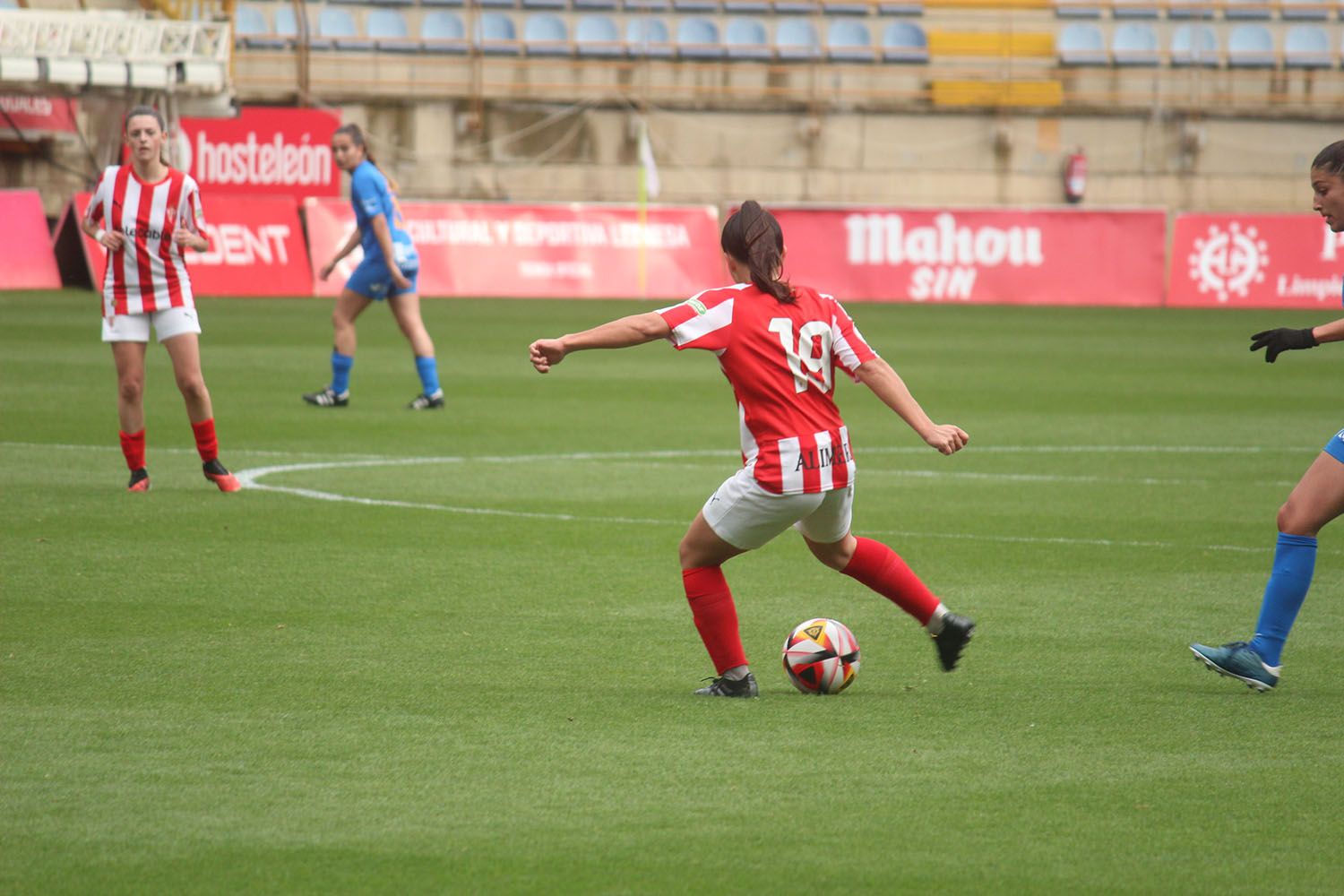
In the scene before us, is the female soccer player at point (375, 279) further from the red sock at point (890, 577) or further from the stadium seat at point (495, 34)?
the stadium seat at point (495, 34)

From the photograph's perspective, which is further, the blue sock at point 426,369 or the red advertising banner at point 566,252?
the red advertising banner at point 566,252

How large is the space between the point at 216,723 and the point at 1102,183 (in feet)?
110

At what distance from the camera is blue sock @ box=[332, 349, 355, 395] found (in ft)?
47.5

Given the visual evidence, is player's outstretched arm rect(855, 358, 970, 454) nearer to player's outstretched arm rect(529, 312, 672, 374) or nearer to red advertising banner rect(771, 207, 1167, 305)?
player's outstretched arm rect(529, 312, 672, 374)

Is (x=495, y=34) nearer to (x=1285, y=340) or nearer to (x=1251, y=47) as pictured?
(x=1251, y=47)

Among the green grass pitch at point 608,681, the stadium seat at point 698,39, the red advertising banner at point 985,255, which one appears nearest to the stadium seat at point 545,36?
the stadium seat at point 698,39

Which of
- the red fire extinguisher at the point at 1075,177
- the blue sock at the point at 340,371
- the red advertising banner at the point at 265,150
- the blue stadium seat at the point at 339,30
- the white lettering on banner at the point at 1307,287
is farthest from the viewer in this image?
the blue stadium seat at the point at 339,30

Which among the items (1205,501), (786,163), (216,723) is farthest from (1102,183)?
(216,723)

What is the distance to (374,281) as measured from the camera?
14391 mm

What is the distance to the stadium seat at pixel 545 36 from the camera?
37.1 m

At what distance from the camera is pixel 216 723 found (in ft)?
17.0

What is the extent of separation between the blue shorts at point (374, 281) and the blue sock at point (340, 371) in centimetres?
53

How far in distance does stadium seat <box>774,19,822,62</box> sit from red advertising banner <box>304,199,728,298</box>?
A: 9.83 meters

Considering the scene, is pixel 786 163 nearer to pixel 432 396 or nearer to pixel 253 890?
pixel 432 396
